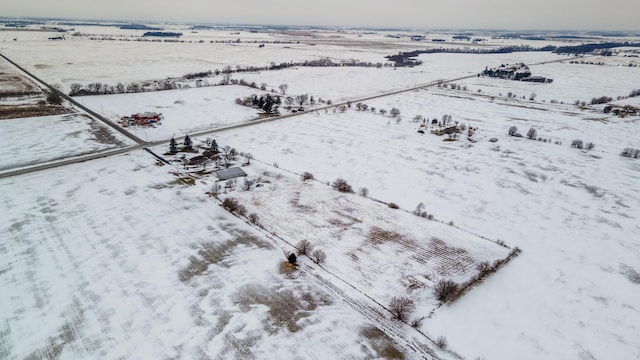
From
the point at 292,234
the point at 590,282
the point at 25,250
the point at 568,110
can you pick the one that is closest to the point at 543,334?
the point at 590,282

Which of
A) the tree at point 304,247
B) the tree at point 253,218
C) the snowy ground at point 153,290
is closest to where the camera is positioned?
the snowy ground at point 153,290

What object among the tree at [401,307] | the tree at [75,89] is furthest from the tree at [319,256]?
the tree at [75,89]

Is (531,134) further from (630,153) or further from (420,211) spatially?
(420,211)

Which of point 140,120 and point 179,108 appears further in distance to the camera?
point 179,108

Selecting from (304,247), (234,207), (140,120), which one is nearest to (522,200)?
(304,247)

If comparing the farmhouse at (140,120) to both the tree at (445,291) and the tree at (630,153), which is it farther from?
the tree at (630,153)

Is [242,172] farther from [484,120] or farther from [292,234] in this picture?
[484,120]
